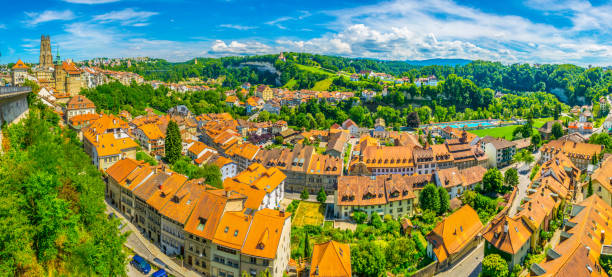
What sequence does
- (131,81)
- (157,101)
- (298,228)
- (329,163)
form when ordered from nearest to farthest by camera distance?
(298,228), (329,163), (157,101), (131,81)

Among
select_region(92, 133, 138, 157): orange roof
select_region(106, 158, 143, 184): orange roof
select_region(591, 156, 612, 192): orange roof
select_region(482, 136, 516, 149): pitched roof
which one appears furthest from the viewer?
select_region(482, 136, 516, 149): pitched roof

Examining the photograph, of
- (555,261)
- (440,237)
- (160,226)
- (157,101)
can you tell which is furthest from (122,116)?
(555,261)

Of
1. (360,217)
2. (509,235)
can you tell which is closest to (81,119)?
(360,217)

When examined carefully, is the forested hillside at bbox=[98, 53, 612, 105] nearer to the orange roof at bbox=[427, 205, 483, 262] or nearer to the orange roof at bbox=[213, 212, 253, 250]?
the orange roof at bbox=[427, 205, 483, 262]

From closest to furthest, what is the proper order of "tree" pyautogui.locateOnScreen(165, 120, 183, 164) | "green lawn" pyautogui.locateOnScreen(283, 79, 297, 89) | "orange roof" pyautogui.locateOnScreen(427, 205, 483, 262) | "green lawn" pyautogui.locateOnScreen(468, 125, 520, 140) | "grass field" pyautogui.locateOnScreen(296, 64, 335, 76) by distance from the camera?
"orange roof" pyautogui.locateOnScreen(427, 205, 483, 262)
"tree" pyautogui.locateOnScreen(165, 120, 183, 164)
"green lawn" pyautogui.locateOnScreen(468, 125, 520, 140)
"green lawn" pyautogui.locateOnScreen(283, 79, 297, 89)
"grass field" pyautogui.locateOnScreen(296, 64, 335, 76)

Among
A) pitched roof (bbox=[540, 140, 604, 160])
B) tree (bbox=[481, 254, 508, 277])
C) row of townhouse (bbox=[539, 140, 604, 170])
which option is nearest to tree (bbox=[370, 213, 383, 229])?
tree (bbox=[481, 254, 508, 277])

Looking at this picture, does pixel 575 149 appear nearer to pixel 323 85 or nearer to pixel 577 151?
pixel 577 151

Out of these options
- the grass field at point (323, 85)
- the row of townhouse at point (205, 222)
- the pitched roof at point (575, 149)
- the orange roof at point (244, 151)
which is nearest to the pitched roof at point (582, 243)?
the row of townhouse at point (205, 222)

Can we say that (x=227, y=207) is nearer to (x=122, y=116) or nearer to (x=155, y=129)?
(x=155, y=129)
